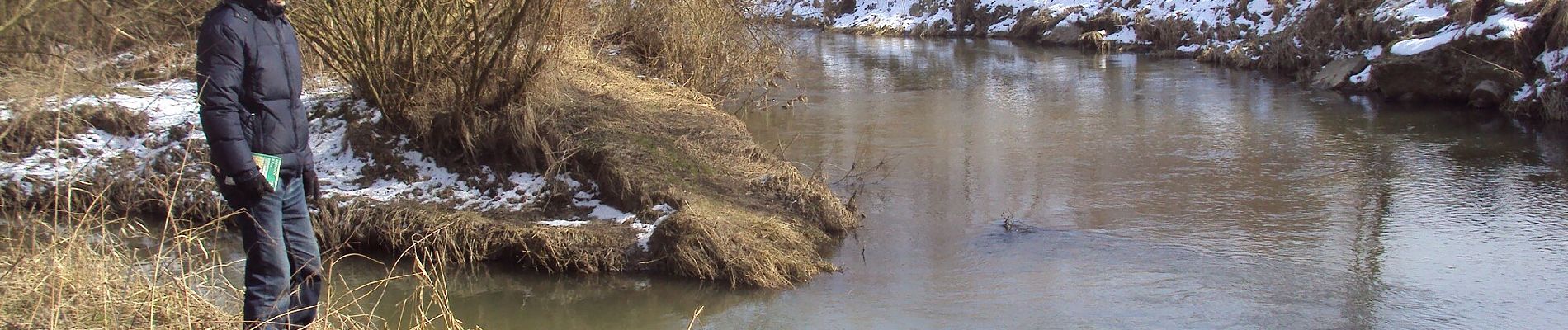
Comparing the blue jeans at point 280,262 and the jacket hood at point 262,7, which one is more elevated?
the jacket hood at point 262,7

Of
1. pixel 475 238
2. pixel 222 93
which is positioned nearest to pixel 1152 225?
pixel 475 238

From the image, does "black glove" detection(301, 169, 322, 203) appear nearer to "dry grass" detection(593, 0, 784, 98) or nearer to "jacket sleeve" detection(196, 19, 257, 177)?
"jacket sleeve" detection(196, 19, 257, 177)

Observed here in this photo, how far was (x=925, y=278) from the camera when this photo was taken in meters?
6.62

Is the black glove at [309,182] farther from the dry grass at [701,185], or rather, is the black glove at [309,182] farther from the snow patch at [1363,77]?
the snow patch at [1363,77]

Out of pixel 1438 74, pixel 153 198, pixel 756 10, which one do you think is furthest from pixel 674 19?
pixel 1438 74

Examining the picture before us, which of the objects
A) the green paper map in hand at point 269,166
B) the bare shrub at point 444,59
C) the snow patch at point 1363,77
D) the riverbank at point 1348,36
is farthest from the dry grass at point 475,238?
the snow patch at point 1363,77

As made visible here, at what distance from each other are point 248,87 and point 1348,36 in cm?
1563

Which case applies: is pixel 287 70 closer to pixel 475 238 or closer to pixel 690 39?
pixel 475 238

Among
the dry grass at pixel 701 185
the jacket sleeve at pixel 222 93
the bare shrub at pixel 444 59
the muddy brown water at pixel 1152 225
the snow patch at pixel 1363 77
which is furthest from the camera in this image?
the snow patch at pixel 1363 77

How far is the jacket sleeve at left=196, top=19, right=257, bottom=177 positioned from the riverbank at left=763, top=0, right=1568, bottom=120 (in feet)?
28.9

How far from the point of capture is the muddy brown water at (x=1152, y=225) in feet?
19.7

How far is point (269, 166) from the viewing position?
377 cm

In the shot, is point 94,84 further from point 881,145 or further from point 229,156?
point 881,145

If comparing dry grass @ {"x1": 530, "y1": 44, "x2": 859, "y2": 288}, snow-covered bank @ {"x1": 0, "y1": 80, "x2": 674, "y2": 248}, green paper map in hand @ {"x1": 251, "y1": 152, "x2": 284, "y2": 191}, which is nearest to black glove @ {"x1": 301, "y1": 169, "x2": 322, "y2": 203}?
green paper map in hand @ {"x1": 251, "y1": 152, "x2": 284, "y2": 191}
